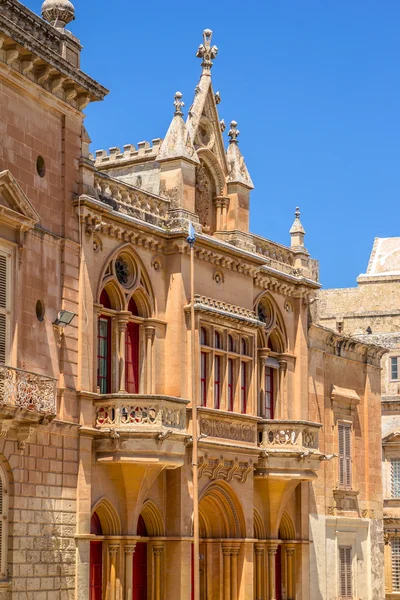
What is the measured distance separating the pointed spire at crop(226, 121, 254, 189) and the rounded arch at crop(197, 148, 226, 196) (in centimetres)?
27

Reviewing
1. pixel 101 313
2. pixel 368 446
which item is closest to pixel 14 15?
pixel 101 313

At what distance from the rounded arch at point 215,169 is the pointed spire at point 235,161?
0.27 meters

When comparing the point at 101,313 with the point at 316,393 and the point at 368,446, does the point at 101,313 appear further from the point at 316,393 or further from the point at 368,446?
the point at 368,446

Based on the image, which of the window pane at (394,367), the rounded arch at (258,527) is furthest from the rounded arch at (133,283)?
the window pane at (394,367)

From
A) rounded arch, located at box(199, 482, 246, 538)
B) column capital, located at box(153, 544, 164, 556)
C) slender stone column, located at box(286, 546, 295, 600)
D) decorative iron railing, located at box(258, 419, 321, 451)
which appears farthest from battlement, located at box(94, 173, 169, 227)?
slender stone column, located at box(286, 546, 295, 600)

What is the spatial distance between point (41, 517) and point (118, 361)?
524cm

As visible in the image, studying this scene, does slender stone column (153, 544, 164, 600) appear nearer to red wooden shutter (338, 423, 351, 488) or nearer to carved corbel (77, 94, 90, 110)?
carved corbel (77, 94, 90, 110)

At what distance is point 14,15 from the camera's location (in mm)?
27547

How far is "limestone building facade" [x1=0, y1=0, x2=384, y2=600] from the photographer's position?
27281mm

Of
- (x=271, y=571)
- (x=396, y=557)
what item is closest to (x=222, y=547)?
(x=271, y=571)

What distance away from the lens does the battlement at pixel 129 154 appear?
35.2m

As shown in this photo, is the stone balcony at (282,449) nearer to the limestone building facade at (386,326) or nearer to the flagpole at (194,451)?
the flagpole at (194,451)

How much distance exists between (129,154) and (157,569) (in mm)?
11334

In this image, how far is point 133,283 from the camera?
32.0 meters
